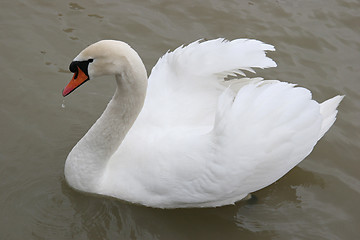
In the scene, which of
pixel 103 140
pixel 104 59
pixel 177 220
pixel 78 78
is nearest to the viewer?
pixel 104 59

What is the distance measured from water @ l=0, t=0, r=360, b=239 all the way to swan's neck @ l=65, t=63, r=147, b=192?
10.1 inches

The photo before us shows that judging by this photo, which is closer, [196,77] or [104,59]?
[104,59]

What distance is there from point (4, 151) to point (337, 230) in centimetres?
311

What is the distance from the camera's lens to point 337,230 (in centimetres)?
477

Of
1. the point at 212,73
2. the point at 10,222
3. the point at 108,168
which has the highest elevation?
the point at 212,73

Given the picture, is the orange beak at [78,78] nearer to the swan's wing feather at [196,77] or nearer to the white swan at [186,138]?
the white swan at [186,138]

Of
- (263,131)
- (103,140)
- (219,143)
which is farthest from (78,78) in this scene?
(263,131)

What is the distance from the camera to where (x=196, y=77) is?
489 centimetres

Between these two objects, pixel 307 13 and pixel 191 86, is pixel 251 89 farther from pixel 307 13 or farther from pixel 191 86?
pixel 307 13

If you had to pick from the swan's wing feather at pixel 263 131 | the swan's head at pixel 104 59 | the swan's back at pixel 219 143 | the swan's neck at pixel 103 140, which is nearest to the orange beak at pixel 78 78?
the swan's head at pixel 104 59

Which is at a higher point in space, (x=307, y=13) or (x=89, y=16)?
(x=307, y=13)

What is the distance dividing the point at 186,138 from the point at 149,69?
83.2 inches

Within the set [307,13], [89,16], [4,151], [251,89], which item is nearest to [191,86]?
[251,89]

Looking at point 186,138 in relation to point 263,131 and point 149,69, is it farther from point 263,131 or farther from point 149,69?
point 149,69
